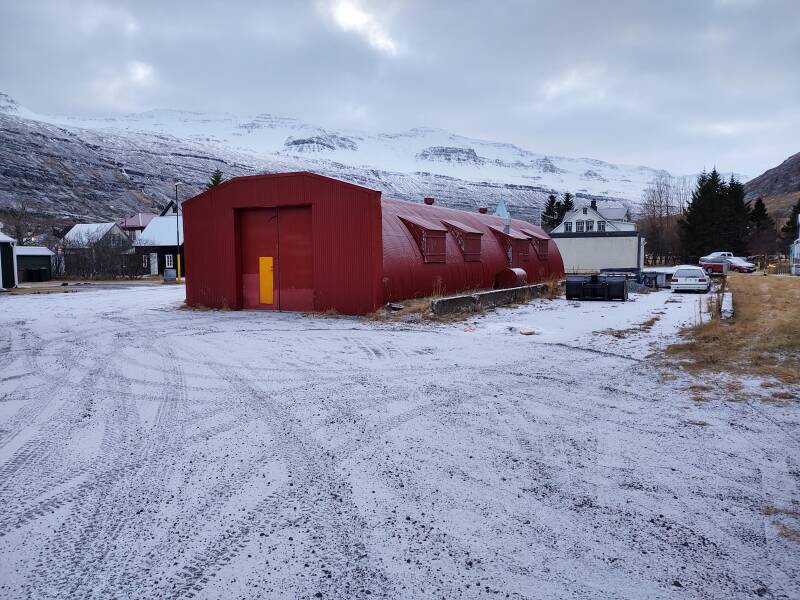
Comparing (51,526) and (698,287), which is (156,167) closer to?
(698,287)

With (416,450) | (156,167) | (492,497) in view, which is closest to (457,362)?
(416,450)

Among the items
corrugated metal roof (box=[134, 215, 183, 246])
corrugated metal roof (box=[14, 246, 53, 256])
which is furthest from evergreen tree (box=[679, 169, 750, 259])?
corrugated metal roof (box=[14, 246, 53, 256])

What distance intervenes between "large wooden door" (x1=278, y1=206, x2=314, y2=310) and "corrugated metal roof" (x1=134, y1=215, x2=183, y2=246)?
4373 cm

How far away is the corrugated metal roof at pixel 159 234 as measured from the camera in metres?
56.8

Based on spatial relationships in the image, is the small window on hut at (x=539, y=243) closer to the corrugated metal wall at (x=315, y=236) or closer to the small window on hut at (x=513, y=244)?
the small window on hut at (x=513, y=244)

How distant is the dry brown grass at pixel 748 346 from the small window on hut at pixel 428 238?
8094 mm

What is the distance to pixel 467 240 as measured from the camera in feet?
67.7

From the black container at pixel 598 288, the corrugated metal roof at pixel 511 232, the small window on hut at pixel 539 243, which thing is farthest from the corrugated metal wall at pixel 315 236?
the small window on hut at pixel 539 243

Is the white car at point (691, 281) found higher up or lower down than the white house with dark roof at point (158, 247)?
lower down

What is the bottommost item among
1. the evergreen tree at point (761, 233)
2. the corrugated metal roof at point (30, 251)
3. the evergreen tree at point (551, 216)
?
the corrugated metal roof at point (30, 251)

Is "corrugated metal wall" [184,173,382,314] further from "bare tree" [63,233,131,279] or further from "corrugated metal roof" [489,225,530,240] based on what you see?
"bare tree" [63,233,131,279]

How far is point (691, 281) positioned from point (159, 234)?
5030 centimetres

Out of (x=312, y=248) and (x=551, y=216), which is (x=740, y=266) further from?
(x=551, y=216)

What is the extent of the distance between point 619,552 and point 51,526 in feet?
11.7
